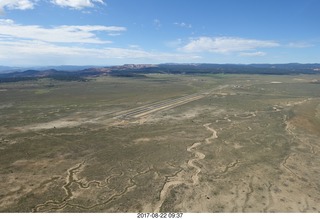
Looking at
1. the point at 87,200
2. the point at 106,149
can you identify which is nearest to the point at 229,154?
the point at 106,149

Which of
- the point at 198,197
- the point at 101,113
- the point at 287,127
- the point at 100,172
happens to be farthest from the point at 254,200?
the point at 101,113

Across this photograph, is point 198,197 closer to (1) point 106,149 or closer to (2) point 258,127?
(1) point 106,149

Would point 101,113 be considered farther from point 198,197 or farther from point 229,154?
point 198,197

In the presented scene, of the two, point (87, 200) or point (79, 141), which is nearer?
point (87, 200)

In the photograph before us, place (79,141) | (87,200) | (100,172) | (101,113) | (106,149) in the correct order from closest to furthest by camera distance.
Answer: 1. (87,200)
2. (100,172)
3. (106,149)
4. (79,141)
5. (101,113)

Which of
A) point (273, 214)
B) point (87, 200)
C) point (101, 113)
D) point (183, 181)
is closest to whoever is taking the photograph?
point (273, 214)

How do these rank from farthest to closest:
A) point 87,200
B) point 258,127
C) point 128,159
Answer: point 258,127 → point 128,159 → point 87,200
